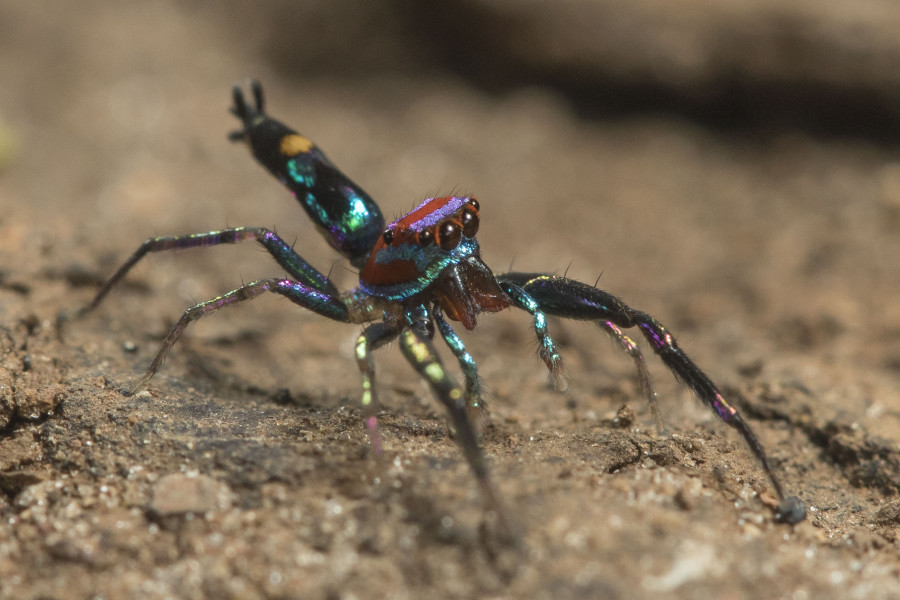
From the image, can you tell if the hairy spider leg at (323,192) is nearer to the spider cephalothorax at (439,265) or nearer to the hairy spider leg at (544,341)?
the spider cephalothorax at (439,265)

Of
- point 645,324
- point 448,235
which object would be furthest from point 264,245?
point 645,324

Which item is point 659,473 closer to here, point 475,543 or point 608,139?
point 475,543

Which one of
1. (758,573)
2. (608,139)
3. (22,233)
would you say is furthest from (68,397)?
(608,139)

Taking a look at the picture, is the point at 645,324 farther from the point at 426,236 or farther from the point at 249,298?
the point at 249,298

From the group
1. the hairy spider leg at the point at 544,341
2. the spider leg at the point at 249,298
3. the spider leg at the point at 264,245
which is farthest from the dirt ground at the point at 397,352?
the spider leg at the point at 264,245

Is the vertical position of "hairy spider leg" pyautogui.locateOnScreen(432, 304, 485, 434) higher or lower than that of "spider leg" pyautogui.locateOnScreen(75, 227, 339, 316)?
lower

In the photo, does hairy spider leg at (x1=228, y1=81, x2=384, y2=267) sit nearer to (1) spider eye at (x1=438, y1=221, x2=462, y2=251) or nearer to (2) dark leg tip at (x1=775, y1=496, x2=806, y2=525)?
(1) spider eye at (x1=438, y1=221, x2=462, y2=251)

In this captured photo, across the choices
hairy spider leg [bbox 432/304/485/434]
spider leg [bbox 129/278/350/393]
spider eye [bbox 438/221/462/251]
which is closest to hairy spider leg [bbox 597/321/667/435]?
hairy spider leg [bbox 432/304/485/434]
